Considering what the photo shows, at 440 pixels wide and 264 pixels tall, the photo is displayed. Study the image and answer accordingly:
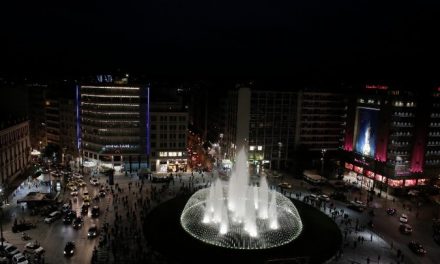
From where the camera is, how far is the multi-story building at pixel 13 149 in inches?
2613

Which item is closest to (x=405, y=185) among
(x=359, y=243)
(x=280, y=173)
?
(x=280, y=173)

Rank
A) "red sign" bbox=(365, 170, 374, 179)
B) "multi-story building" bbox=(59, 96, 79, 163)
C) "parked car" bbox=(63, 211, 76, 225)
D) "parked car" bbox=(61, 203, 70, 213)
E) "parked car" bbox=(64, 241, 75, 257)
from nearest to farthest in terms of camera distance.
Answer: "parked car" bbox=(64, 241, 75, 257) → "parked car" bbox=(63, 211, 76, 225) → "parked car" bbox=(61, 203, 70, 213) → "red sign" bbox=(365, 170, 374, 179) → "multi-story building" bbox=(59, 96, 79, 163)

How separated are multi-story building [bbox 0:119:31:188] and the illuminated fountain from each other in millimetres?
34922

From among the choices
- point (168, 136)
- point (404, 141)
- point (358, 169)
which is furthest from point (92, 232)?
point (404, 141)

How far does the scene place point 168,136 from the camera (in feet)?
303

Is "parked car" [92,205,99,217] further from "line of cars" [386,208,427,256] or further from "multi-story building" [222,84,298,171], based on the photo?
"multi-story building" [222,84,298,171]

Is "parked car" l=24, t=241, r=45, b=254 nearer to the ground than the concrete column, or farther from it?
nearer to the ground

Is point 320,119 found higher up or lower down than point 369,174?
higher up

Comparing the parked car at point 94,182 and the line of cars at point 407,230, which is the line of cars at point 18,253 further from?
the line of cars at point 407,230

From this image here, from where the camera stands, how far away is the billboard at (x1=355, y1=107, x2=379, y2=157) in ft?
279

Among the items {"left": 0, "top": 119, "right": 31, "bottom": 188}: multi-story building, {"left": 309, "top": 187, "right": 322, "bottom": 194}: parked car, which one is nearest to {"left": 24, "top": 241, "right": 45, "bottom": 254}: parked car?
{"left": 0, "top": 119, "right": 31, "bottom": 188}: multi-story building

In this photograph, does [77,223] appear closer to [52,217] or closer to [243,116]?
[52,217]

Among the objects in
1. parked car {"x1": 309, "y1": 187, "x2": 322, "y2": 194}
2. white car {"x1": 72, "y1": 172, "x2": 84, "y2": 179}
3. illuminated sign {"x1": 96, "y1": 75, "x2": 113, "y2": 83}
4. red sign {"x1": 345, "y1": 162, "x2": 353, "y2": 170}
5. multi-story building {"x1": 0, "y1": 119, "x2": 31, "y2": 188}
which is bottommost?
white car {"x1": 72, "y1": 172, "x2": 84, "y2": 179}

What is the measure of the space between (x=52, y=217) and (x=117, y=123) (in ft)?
127
